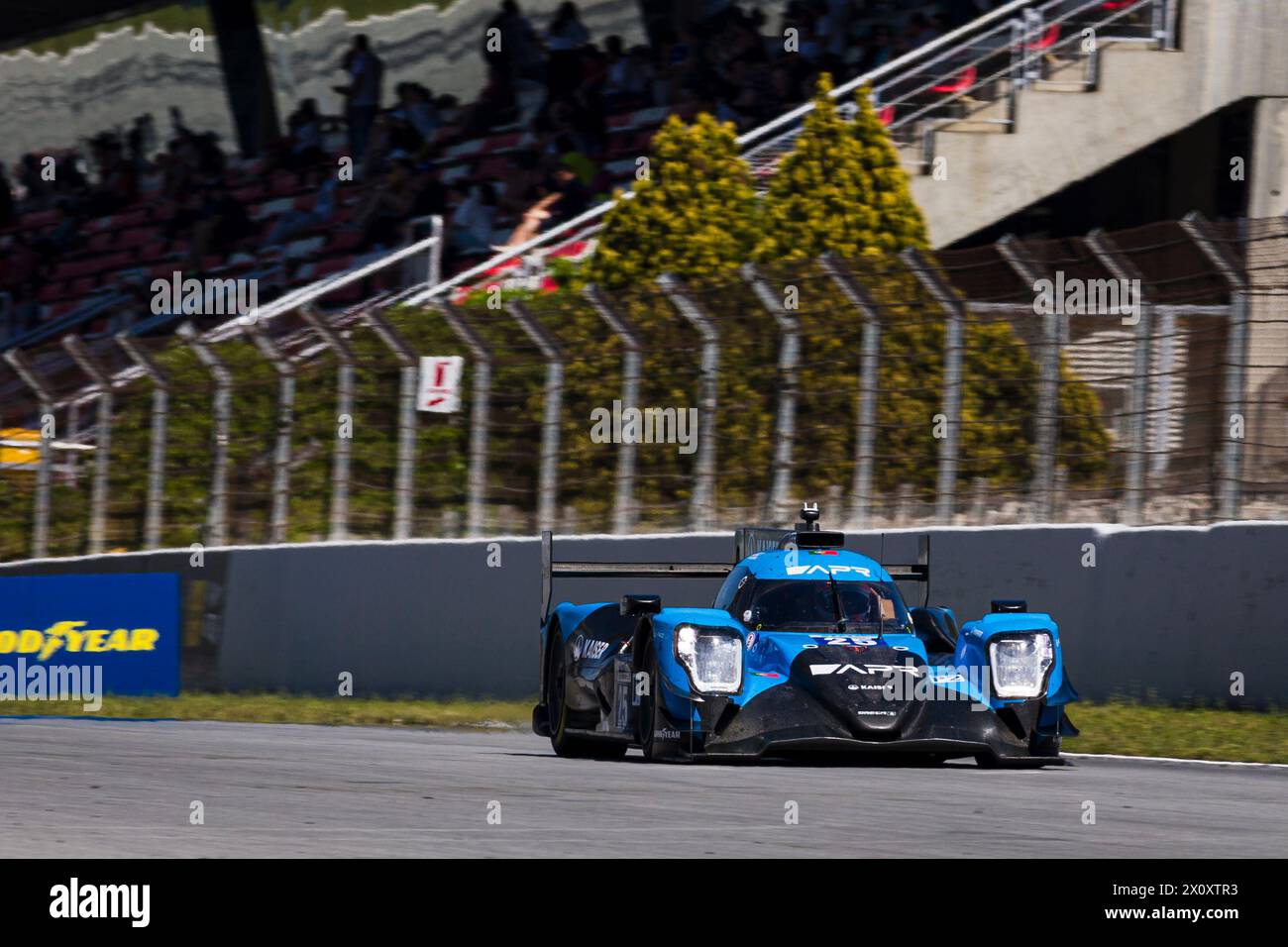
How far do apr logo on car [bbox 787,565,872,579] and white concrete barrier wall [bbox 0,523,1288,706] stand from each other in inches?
101

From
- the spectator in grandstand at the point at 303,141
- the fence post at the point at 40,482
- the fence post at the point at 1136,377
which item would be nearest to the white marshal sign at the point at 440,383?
the fence post at the point at 40,482

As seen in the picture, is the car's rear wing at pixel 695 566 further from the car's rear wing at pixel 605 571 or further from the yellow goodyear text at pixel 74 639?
the yellow goodyear text at pixel 74 639

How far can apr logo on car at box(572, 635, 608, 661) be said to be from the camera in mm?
10961

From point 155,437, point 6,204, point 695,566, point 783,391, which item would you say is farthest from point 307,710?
point 6,204

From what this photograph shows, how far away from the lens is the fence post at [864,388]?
1448 cm

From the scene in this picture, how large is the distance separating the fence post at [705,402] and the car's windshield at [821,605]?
4609 mm

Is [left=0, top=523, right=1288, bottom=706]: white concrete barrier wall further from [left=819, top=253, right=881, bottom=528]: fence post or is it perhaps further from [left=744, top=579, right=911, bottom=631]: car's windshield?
[left=744, top=579, right=911, bottom=631]: car's windshield

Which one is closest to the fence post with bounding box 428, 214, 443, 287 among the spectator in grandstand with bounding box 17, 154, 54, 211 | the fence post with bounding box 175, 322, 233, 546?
the fence post with bounding box 175, 322, 233, 546

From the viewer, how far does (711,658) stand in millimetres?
9898

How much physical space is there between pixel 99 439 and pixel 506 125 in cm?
1038

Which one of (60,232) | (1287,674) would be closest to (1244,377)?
(1287,674)

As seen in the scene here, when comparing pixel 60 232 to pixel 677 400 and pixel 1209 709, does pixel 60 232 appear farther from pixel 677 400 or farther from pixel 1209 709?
pixel 1209 709

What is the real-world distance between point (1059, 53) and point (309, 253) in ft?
30.9

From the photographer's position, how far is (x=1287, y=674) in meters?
12.1
